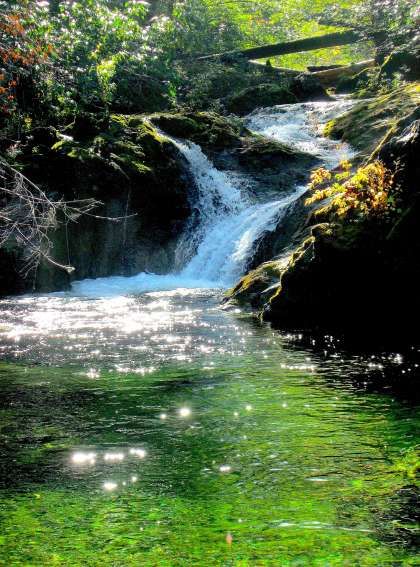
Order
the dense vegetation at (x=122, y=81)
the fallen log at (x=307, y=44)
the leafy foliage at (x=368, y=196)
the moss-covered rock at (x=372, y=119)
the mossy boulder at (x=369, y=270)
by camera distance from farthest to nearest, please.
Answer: the fallen log at (x=307, y=44) < the moss-covered rock at (x=372, y=119) < the leafy foliage at (x=368, y=196) < the dense vegetation at (x=122, y=81) < the mossy boulder at (x=369, y=270)

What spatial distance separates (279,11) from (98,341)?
42.9 meters

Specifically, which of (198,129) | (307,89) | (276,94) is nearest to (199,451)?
(198,129)

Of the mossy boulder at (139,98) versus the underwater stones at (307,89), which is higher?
the underwater stones at (307,89)

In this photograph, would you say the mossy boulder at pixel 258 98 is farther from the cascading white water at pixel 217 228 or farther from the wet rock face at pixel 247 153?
the wet rock face at pixel 247 153

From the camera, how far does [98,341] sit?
10.6m

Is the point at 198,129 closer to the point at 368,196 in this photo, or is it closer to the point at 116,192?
the point at 116,192

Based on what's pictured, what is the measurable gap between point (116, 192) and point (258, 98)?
14933mm

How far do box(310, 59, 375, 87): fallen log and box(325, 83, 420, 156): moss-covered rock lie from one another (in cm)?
1019

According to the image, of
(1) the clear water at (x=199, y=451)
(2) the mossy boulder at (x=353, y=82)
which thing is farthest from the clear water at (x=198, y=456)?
(2) the mossy boulder at (x=353, y=82)

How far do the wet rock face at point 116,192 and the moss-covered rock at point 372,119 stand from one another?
6624 mm

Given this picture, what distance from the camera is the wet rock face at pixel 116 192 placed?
758 inches

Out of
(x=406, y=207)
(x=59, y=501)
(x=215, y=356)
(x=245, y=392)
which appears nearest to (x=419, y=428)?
(x=245, y=392)

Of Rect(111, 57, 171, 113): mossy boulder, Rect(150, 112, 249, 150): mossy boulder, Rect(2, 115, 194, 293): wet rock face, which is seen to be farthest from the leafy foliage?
Rect(111, 57, 171, 113): mossy boulder

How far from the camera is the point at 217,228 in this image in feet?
69.8
